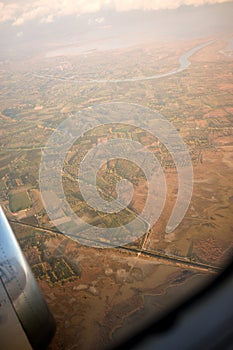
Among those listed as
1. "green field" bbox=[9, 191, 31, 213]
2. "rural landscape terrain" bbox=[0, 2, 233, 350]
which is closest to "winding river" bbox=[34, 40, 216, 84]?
"rural landscape terrain" bbox=[0, 2, 233, 350]

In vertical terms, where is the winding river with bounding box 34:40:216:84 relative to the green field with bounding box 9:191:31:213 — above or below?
above

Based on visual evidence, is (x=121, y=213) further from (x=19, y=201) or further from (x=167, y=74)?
(x=167, y=74)

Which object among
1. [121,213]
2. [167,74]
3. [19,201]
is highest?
[167,74]

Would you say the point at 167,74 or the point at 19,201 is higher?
the point at 167,74

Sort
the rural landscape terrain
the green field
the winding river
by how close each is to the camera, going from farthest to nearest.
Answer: the winding river < the green field < the rural landscape terrain

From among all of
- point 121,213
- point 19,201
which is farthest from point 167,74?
point 121,213

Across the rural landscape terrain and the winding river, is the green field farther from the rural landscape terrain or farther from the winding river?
the winding river

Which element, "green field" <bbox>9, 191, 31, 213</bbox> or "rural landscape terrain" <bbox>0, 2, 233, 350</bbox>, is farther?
"green field" <bbox>9, 191, 31, 213</bbox>

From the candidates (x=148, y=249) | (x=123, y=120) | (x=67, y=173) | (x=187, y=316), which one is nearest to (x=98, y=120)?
(x=123, y=120)

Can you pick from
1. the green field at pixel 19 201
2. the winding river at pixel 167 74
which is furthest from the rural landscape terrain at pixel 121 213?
the winding river at pixel 167 74
